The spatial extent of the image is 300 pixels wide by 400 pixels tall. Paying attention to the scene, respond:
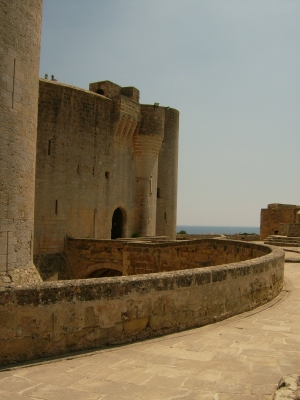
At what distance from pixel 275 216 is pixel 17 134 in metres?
22.5

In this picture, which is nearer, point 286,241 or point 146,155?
point 286,241

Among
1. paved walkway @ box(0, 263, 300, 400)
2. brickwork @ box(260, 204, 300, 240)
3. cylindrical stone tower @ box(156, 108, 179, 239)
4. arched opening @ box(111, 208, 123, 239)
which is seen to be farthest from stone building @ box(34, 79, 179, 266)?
A: paved walkway @ box(0, 263, 300, 400)

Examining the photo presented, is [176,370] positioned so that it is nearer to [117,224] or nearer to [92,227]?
[92,227]

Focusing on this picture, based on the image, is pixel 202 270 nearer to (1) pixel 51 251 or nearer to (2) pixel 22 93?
(2) pixel 22 93

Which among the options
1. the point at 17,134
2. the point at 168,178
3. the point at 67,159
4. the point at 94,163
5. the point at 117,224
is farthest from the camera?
the point at 168,178

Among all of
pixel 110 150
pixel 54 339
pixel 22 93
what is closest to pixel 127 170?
pixel 110 150

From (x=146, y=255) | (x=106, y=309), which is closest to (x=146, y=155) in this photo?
(x=146, y=255)

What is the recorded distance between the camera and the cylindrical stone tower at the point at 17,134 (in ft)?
29.2

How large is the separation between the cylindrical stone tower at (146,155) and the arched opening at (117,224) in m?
0.98

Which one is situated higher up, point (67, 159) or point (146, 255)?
point (67, 159)

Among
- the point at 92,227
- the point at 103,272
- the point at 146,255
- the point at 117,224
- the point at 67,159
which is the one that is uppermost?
the point at 67,159

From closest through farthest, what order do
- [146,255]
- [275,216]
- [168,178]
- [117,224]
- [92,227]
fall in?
[146,255] → [92,227] → [117,224] → [168,178] → [275,216]

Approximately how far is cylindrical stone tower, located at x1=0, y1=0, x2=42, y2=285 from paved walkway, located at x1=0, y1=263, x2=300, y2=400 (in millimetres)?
5342

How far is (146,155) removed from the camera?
22.2 m
